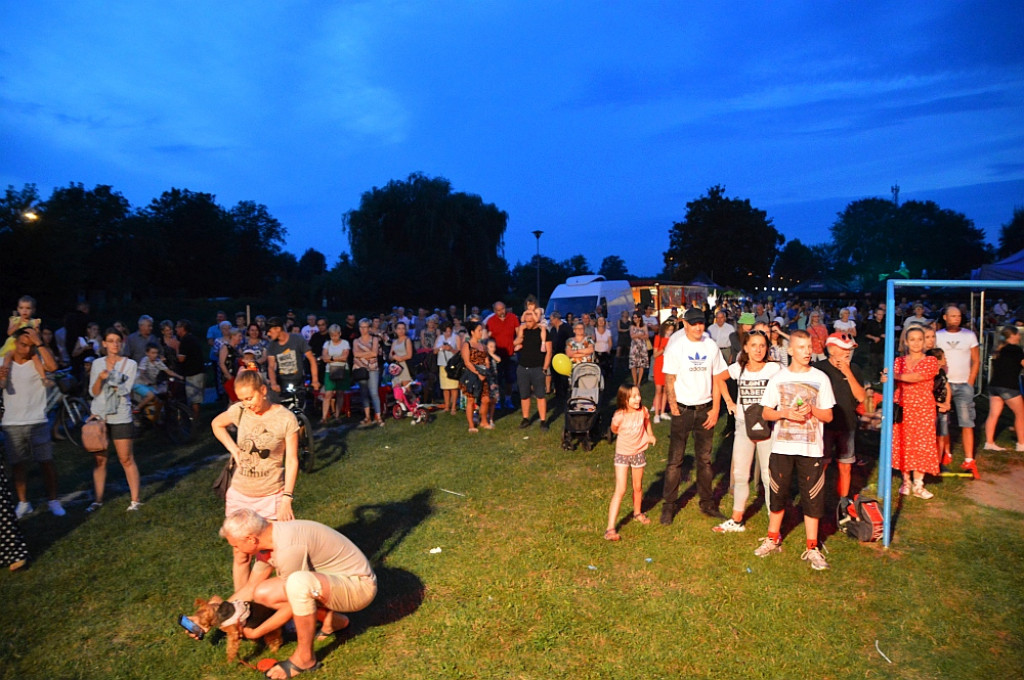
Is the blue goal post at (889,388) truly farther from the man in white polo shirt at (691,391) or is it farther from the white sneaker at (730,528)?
the man in white polo shirt at (691,391)

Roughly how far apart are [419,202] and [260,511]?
30.3 metres

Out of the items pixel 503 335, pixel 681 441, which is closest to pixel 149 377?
pixel 503 335

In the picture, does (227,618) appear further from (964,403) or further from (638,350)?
(638,350)

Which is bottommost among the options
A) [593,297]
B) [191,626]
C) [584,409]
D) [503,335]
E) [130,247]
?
[191,626]

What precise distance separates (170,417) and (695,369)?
26.1ft

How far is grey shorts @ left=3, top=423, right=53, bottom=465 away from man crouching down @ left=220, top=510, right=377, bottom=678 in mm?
3748

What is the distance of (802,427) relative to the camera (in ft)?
16.3

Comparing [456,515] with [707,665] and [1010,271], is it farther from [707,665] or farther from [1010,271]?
[1010,271]

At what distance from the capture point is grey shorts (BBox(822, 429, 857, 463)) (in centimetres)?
593

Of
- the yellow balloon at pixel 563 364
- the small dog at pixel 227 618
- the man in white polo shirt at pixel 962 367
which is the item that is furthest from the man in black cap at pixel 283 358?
the man in white polo shirt at pixel 962 367

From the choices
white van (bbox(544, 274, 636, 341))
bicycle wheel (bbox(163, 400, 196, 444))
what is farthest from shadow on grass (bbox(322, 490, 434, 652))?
white van (bbox(544, 274, 636, 341))

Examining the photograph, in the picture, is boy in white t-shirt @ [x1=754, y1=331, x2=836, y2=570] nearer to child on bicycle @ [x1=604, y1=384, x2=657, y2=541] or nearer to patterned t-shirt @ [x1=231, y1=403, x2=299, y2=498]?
child on bicycle @ [x1=604, y1=384, x2=657, y2=541]

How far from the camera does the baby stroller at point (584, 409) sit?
29.0 ft

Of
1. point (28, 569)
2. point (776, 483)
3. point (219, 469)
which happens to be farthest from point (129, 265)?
point (776, 483)
